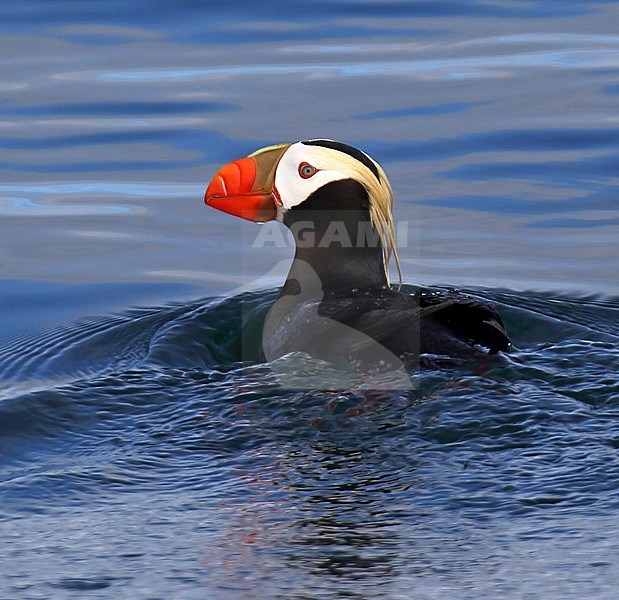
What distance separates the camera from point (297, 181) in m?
5.43

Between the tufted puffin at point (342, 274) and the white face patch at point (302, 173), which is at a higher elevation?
the white face patch at point (302, 173)

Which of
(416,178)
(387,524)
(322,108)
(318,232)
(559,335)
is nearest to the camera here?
(387,524)

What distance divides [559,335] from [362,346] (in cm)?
163

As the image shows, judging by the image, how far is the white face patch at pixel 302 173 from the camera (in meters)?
5.32

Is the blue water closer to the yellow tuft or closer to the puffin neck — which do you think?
the puffin neck

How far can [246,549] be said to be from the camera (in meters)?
3.44

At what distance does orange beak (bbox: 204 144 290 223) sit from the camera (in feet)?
18.4

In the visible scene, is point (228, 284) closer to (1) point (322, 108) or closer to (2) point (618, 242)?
(2) point (618, 242)

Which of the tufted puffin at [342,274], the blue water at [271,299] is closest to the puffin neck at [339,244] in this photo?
the tufted puffin at [342,274]

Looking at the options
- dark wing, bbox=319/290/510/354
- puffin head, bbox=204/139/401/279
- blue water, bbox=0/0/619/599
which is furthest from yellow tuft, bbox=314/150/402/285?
blue water, bbox=0/0/619/599

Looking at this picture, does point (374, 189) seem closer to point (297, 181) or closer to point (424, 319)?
point (297, 181)

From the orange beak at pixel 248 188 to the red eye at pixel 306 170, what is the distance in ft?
0.70

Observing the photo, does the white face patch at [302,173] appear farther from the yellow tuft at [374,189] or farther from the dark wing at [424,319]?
the dark wing at [424,319]

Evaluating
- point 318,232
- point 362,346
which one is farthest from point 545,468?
point 318,232
